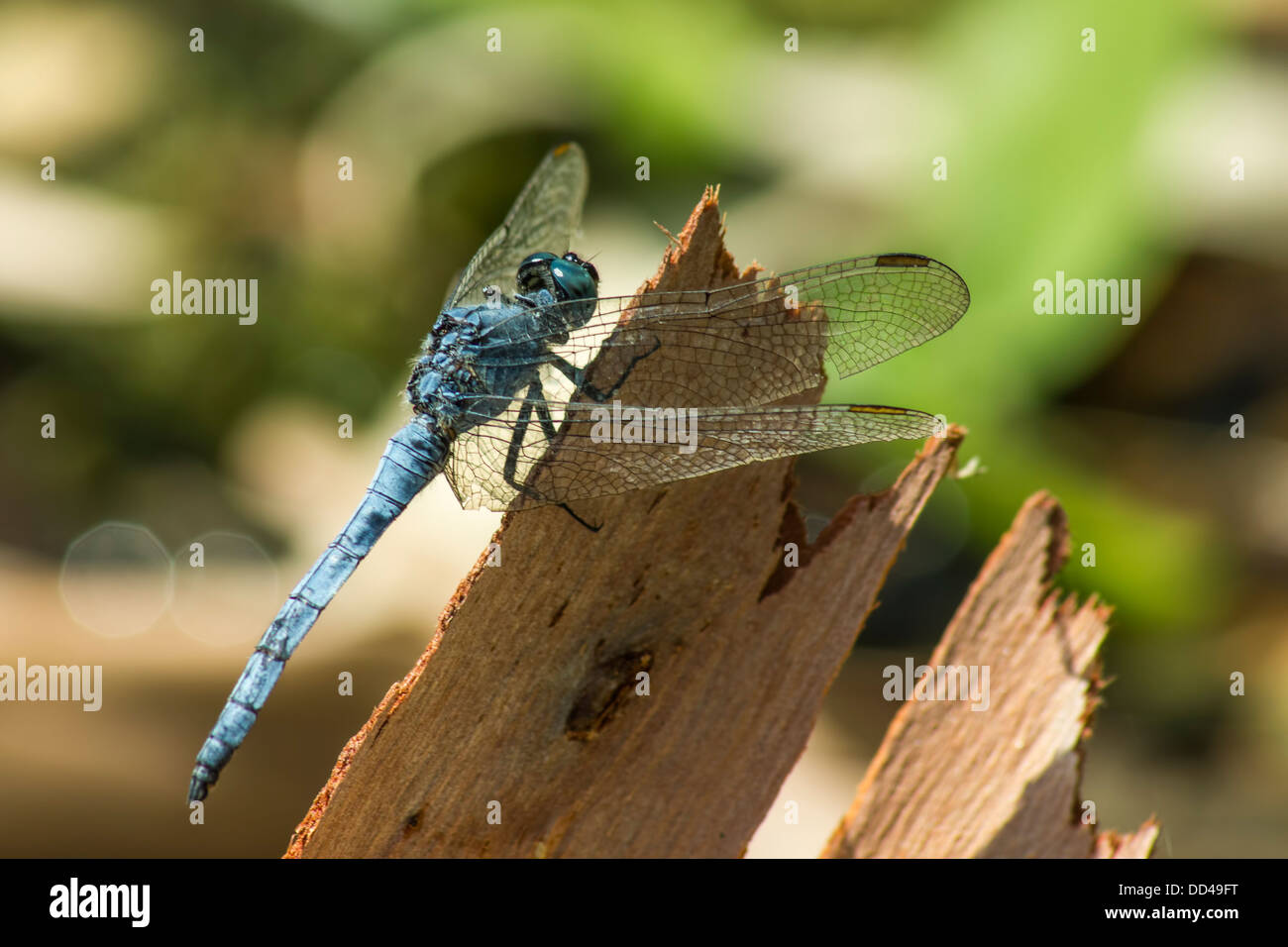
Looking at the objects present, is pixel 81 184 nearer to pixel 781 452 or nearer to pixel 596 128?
pixel 596 128

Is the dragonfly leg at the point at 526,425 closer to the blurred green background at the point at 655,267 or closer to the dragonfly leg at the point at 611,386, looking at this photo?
the dragonfly leg at the point at 611,386

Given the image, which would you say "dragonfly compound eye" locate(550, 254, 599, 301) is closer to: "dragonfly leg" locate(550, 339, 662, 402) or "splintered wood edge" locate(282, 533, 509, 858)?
"dragonfly leg" locate(550, 339, 662, 402)

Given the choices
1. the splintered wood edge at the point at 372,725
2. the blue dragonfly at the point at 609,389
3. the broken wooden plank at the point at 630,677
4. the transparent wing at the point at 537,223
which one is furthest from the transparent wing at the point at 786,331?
the transparent wing at the point at 537,223

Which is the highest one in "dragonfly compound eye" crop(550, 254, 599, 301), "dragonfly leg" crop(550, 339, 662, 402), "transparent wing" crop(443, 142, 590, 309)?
"transparent wing" crop(443, 142, 590, 309)

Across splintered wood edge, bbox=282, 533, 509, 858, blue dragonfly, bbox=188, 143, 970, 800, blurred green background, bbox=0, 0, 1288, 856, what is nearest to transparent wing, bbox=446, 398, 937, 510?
blue dragonfly, bbox=188, 143, 970, 800

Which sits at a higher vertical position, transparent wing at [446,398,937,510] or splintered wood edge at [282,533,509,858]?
transparent wing at [446,398,937,510]

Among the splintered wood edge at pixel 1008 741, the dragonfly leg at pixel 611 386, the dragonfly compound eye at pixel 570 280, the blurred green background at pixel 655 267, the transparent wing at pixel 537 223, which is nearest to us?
the splintered wood edge at pixel 1008 741

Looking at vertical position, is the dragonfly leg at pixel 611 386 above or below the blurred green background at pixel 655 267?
below
